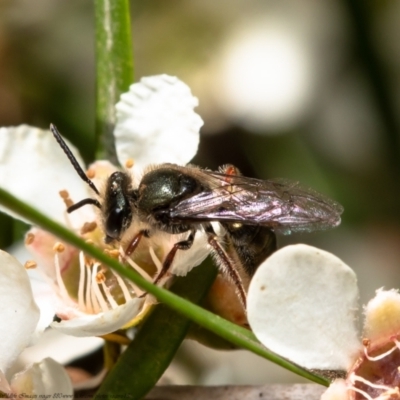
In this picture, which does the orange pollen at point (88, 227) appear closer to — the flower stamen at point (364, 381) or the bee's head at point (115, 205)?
the bee's head at point (115, 205)

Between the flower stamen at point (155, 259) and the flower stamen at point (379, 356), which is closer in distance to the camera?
the flower stamen at point (379, 356)

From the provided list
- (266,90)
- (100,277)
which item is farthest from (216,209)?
(266,90)

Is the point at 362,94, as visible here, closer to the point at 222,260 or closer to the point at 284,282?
the point at 222,260

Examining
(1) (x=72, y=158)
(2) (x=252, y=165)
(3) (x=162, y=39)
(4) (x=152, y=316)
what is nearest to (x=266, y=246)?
(4) (x=152, y=316)

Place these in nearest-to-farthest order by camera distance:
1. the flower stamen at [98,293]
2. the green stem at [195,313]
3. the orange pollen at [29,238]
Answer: the green stem at [195,313], the flower stamen at [98,293], the orange pollen at [29,238]

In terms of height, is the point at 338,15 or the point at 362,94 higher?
the point at 338,15

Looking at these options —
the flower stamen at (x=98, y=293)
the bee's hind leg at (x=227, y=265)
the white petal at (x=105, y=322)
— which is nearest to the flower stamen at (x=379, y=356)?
the bee's hind leg at (x=227, y=265)
